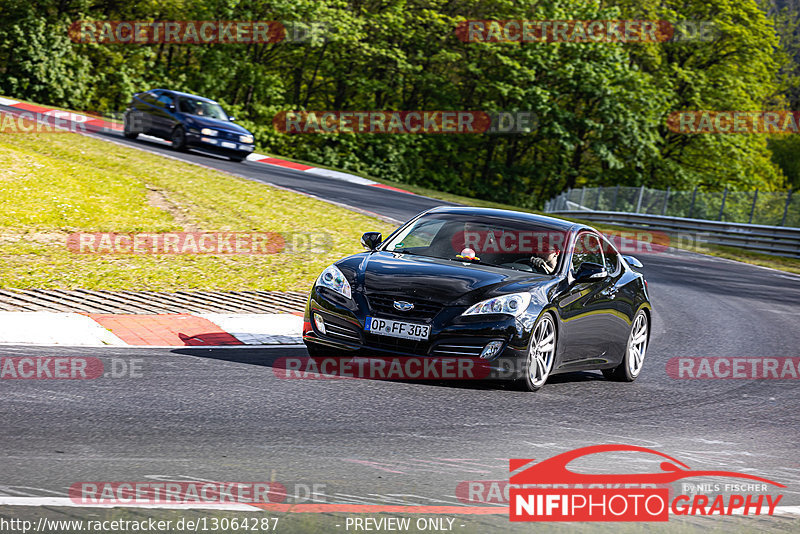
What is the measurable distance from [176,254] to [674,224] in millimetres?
22438

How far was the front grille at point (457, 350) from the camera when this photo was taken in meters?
7.71

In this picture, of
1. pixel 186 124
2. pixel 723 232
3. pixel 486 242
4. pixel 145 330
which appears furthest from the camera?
pixel 723 232

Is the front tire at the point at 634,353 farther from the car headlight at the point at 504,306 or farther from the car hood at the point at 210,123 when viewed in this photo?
the car hood at the point at 210,123

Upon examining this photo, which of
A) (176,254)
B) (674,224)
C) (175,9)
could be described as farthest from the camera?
(175,9)

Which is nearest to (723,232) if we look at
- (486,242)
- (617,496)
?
(486,242)

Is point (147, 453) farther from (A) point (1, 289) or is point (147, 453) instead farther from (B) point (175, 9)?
(B) point (175, 9)

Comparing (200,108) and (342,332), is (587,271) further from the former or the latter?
(200,108)

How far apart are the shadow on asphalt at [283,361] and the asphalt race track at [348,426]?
27mm

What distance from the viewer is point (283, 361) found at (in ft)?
28.7

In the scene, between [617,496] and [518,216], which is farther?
[518,216]

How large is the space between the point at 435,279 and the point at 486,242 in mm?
1164

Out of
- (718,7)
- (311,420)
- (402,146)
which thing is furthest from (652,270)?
(718,7)

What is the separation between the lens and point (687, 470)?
6055 millimetres

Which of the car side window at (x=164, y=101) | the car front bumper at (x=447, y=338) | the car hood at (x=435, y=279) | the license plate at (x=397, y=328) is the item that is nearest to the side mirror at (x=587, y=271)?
the car hood at (x=435, y=279)
